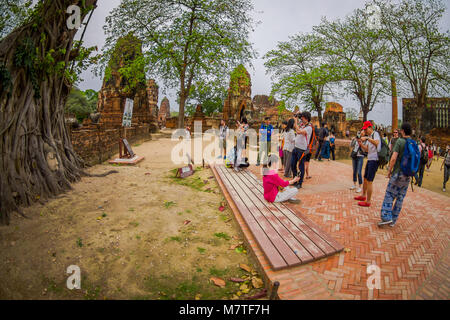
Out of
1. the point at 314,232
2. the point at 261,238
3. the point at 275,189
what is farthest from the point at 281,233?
the point at 275,189

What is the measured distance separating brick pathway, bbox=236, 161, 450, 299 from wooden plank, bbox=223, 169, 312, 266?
135 mm

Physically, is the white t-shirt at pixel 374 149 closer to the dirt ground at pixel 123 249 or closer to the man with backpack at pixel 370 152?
the man with backpack at pixel 370 152

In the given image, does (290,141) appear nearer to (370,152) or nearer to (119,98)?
(370,152)

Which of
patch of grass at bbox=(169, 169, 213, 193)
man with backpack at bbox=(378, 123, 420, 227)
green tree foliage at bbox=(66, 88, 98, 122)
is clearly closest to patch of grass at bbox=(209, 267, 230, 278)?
man with backpack at bbox=(378, 123, 420, 227)

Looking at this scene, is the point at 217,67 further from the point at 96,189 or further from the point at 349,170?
the point at 96,189

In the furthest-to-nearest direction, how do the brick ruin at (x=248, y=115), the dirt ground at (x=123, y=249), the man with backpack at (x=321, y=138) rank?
1. the brick ruin at (x=248, y=115)
2. the man with backpack at (x=321, y=138)
3. the dirt ground at (x=123, y=249)

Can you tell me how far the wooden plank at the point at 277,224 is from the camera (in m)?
3.04

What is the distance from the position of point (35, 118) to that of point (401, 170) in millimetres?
7405

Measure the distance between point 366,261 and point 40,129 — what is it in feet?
22.9

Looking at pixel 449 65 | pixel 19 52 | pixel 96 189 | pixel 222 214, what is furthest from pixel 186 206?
pixel 449 65

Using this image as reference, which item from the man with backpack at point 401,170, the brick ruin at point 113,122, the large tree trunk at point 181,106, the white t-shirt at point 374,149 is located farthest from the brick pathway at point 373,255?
the large tree trunk at point 181,106

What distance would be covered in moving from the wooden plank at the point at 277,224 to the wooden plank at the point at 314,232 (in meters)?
0.22

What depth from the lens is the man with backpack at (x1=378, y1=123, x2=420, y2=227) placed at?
385 centimetres

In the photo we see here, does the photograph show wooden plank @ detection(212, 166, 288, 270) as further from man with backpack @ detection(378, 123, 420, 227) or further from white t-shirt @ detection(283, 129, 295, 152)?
white t-shirt @ detection(283, 129, 295, 152)
